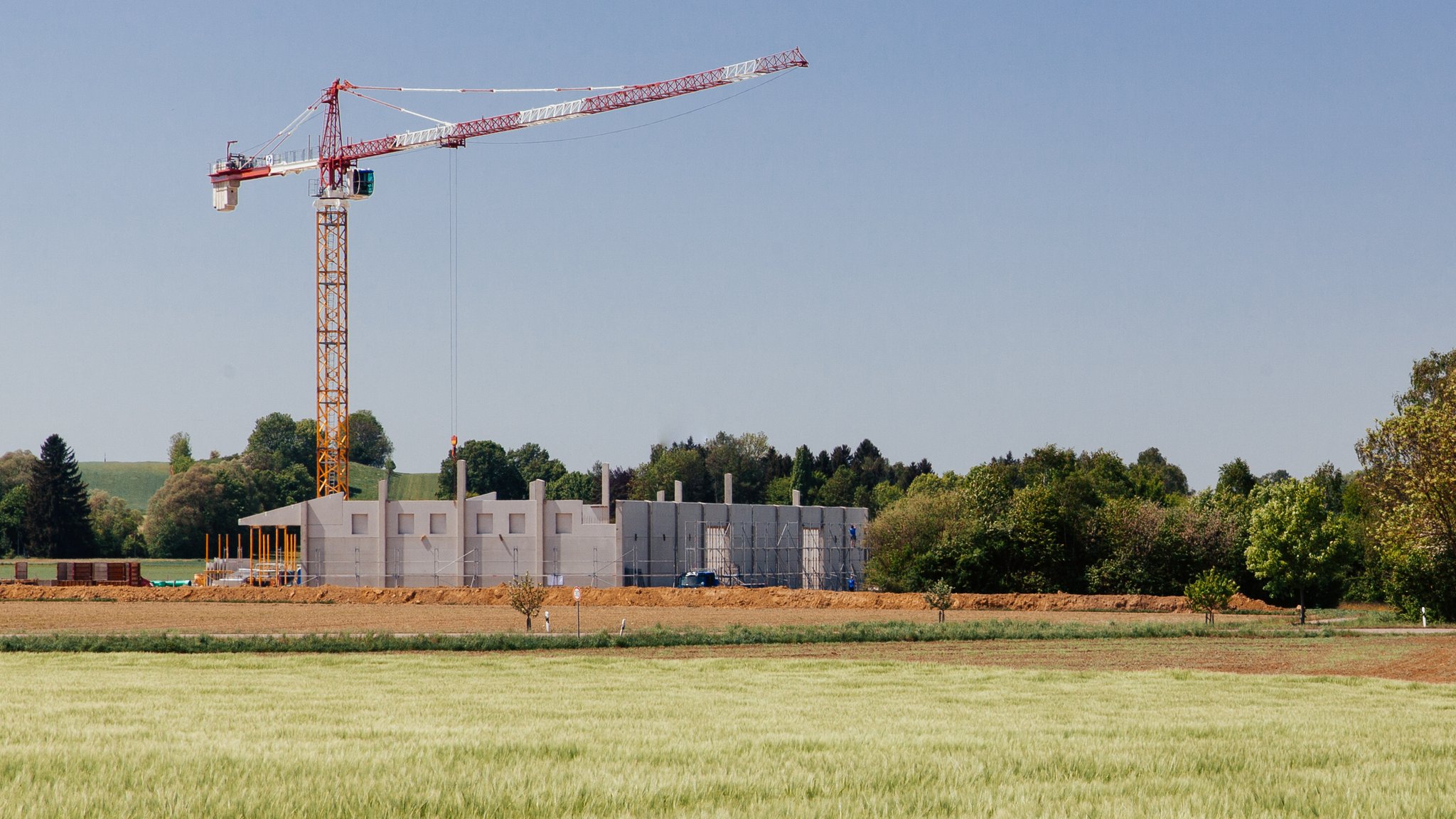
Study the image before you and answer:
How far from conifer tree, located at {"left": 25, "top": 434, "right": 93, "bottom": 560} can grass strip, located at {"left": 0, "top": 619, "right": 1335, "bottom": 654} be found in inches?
4905

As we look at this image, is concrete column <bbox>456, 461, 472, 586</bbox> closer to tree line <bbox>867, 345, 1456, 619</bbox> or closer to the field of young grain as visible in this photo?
tree line <bbox>867, 345, 1456, 619</bbox>

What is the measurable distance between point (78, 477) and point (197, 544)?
16485 mm

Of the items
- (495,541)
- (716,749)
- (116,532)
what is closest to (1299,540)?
(495,541)

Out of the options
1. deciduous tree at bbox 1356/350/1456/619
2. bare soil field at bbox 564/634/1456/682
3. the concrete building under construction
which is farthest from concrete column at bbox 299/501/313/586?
deciduous tree at bbox 1356/350/1456/619

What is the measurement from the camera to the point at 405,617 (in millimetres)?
66125

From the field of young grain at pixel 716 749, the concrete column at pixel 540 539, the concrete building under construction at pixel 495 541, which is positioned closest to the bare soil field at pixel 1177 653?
the field of young grain at pixel 716 749

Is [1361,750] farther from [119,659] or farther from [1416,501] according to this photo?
[1416,501]

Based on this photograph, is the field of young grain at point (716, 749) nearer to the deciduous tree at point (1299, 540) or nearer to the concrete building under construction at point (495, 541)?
the deciduous tree at point (1299, 540)

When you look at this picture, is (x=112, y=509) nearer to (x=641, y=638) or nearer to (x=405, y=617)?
(x=405, y=617)

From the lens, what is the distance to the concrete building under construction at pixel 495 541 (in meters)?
91.1

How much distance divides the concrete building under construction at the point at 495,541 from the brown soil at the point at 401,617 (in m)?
10.3

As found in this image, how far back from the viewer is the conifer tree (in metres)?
160

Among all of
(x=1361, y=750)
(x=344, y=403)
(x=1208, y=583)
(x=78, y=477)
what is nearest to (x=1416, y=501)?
(x=1208, y=583)

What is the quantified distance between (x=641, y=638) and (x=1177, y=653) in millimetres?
16788
